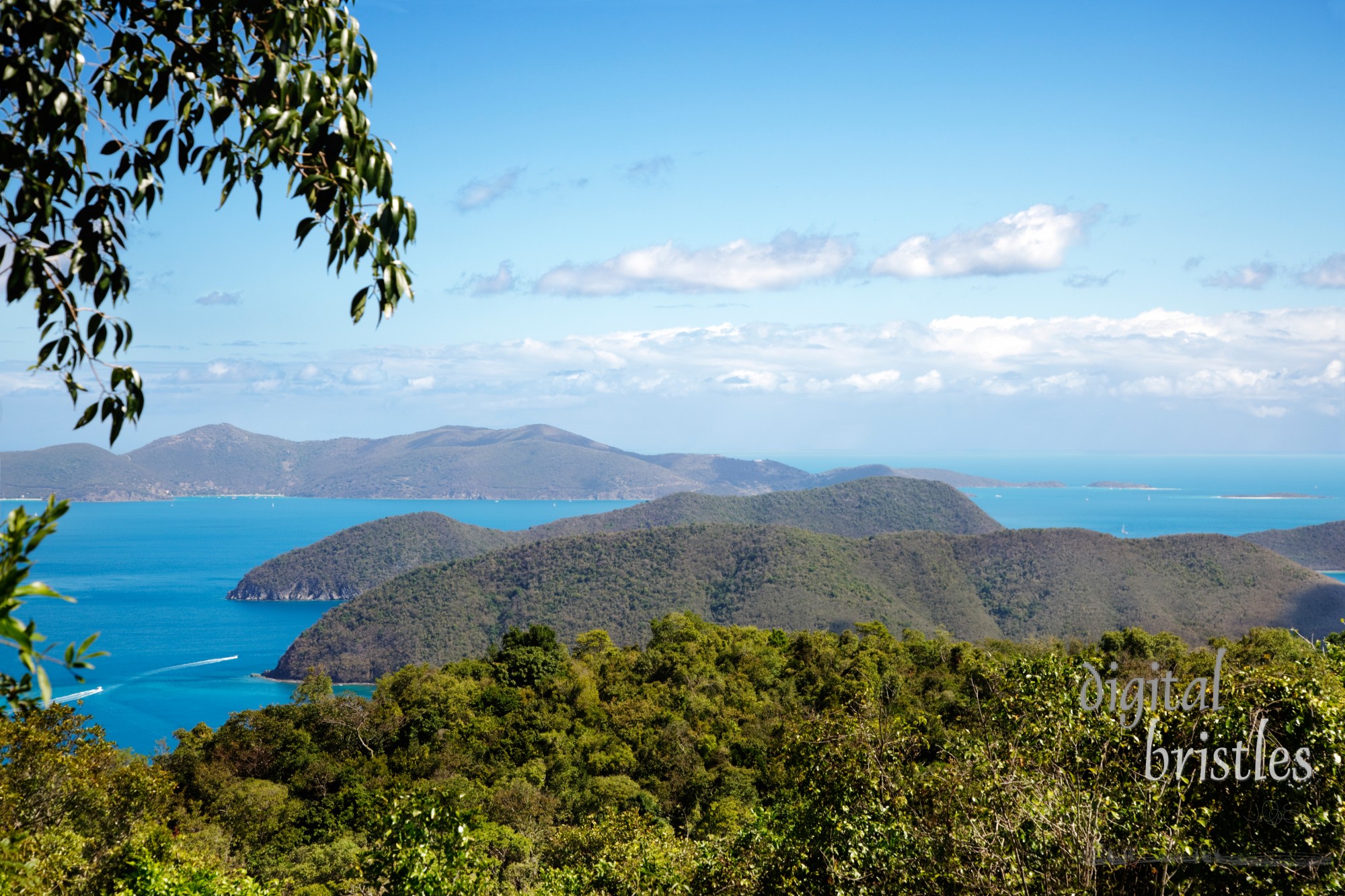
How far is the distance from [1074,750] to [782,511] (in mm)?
153023

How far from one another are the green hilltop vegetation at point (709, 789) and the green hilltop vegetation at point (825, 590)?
49624 mm

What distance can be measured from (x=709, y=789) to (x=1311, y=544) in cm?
14196

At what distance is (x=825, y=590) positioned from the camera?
85.2 metres

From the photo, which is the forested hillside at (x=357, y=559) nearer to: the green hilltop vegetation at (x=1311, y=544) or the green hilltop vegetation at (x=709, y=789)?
the green hilltop vegetation at (x=709, y=789)

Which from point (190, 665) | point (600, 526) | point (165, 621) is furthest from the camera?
point (600, 526)

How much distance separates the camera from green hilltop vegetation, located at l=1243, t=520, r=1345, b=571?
412 feet

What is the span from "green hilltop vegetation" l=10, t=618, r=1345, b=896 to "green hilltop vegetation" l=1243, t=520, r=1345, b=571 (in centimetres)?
11698

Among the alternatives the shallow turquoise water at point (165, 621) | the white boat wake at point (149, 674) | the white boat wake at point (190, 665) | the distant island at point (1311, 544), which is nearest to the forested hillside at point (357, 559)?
the shallow turquoise water at point (165, 621)

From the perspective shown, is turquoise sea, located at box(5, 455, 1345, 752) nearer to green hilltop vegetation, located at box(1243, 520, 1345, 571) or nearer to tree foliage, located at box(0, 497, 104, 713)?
green hilltop vegetation, located at box(1243, 520, 1345, 571)

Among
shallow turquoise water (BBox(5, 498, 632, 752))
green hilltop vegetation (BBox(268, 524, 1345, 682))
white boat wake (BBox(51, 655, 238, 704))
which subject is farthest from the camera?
green hilltop vegetation (BBox(268, 524, 1345, 682))

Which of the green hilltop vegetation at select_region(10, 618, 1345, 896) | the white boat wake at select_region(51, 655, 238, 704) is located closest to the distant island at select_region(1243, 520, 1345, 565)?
the green hilltop vegetation at select_region(10, 618, 1345, 896)

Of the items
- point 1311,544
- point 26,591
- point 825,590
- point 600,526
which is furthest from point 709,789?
point 1311,544

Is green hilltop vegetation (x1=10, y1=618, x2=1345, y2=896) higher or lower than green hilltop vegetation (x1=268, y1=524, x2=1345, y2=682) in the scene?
higher

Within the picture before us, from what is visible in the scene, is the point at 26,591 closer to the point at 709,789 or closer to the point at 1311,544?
the point at 709,789
